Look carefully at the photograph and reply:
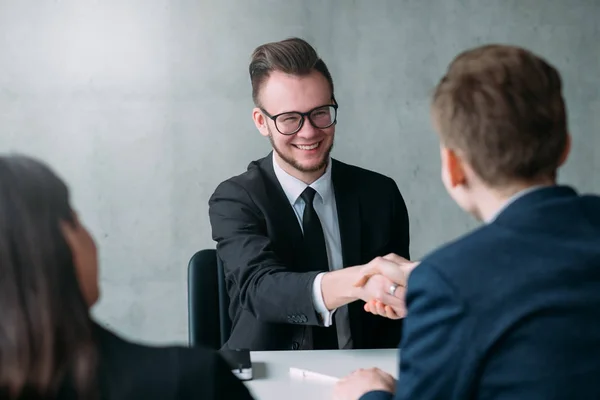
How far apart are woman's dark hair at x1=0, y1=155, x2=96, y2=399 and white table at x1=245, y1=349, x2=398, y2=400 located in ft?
2.32

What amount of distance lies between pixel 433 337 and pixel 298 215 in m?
1.23

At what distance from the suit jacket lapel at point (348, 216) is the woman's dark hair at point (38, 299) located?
1.41m

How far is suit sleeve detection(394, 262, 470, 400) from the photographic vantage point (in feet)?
3.25

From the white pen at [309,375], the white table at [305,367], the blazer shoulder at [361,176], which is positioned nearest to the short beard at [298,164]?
the blazer shoulder at [361,176]

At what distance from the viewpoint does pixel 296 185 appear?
7.31 feet

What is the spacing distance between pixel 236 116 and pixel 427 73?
0.97 meters

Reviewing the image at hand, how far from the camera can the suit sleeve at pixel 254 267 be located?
6.23 feet

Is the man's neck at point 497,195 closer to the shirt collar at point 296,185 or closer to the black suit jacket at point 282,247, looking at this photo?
the black suit jacket at point 282,247

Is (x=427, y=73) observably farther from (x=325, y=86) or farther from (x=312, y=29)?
(x=325, y=86)

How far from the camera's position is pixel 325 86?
2.25 metres

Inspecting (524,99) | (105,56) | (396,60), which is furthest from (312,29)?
(524,99)

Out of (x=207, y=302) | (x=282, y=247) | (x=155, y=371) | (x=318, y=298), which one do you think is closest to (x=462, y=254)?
(x=155, y=371)

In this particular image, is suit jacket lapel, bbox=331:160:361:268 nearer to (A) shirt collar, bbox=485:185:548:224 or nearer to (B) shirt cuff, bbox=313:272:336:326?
(B) shirt cuff, bbox=313:272:336:326

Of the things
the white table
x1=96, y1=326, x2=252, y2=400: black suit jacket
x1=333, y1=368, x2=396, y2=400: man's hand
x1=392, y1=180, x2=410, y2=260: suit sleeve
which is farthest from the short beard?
x1=96, y1=326, x2=252, y2=400: black suit jacket
